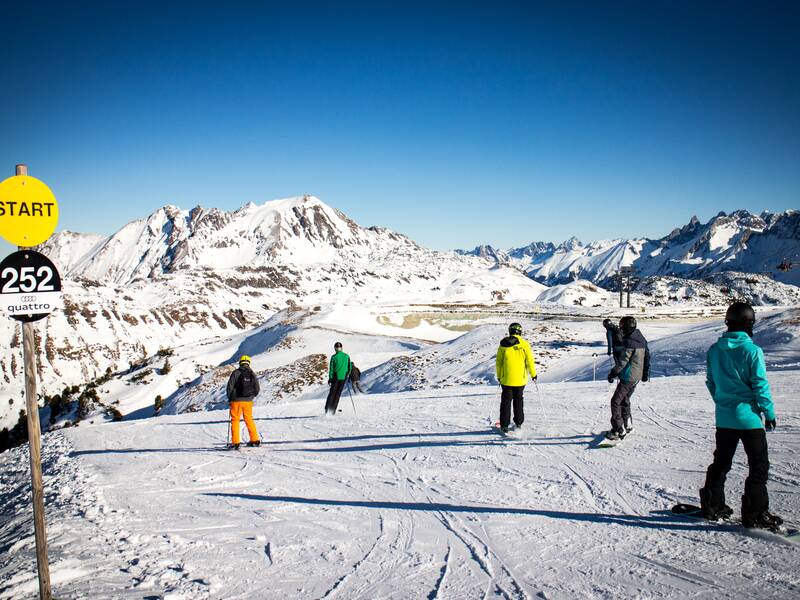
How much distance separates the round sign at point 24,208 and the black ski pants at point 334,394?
10.5 meters

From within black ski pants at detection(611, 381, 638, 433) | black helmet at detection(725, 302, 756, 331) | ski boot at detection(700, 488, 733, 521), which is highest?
black helmet at detection(725, 302, 756, 331)

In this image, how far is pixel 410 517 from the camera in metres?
6.43

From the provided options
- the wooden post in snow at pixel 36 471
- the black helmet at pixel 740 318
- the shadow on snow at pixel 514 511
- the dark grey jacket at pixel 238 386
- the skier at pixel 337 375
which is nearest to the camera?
the wooden post in snow at pixel 36 471

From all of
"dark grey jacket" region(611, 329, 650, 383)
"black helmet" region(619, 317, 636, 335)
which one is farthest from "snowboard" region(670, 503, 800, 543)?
"black helmet" region(619, 317, 636, 335)

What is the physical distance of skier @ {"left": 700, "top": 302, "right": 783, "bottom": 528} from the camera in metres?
5.23

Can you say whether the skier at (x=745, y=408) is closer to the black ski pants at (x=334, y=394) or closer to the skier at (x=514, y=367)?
the skier at (x=514, y=367)

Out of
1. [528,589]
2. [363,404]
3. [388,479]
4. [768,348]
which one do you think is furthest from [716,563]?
[768,348]

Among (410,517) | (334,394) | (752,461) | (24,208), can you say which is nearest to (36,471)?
(24,208)

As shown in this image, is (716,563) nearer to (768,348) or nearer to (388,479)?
(388,479)

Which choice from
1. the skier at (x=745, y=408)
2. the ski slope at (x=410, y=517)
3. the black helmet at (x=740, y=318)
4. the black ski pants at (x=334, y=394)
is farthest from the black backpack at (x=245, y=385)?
the black helmet at (x=740, y=318)

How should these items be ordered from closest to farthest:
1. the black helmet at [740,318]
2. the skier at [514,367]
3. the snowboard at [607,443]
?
1. the black helmet at [740,318]
2. the snowboard at [607,443]
3. the skier at [514,367]

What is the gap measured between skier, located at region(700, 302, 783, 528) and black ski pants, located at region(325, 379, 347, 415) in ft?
34.3

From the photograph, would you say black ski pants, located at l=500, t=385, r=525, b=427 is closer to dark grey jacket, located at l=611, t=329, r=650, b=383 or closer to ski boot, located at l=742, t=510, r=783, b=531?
dark grey jacket, located at l=611, t=329, r=650, b=383

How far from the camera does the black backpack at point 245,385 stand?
10500 mm
